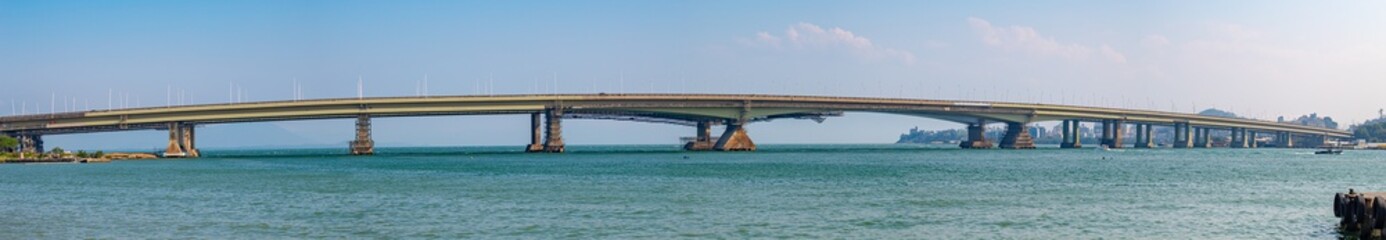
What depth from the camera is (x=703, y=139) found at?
16362cm

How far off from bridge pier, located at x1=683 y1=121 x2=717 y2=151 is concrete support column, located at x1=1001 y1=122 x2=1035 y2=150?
177 ft

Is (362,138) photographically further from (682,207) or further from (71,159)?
(682,207)

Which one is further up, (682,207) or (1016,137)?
(1016,137)

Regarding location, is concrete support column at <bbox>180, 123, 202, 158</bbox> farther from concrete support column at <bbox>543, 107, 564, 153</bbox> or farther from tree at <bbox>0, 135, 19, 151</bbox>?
concrete support column at <bbox>543, 107, 564, 153</bbox>

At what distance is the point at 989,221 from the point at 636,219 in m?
10.8

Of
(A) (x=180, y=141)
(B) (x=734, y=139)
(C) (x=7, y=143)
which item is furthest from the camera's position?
(B) (x=734, y=139)

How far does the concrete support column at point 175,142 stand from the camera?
13438 centimetres

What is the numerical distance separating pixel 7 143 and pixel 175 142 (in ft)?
53.1

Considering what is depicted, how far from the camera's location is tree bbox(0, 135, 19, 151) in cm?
12350

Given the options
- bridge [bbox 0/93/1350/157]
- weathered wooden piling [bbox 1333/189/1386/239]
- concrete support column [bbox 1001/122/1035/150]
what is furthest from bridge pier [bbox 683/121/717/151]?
weathered wooden piling [bbox 1333/189/1386/239]

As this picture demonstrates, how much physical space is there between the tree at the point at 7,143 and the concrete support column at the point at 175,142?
14.0 meters

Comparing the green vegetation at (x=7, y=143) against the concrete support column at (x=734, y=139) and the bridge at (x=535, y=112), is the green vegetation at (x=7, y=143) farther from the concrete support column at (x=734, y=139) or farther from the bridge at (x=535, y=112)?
the concrete support column at (x=734, y=139)

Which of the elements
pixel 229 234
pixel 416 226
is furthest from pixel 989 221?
pixel 229 234

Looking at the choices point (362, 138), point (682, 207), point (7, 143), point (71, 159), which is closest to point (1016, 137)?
point (362, 138)
